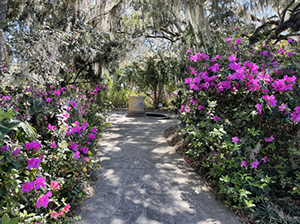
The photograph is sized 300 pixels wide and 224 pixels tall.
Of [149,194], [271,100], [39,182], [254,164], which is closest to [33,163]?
[39,182]

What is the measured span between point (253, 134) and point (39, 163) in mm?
2050

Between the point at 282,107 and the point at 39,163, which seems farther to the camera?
the point at 282,107

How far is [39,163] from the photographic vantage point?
1.63 m

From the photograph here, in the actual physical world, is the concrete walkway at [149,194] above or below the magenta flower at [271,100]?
below

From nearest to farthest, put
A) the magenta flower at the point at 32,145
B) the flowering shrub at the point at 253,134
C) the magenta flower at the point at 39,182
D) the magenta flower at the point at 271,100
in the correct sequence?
the magenta flower at the point at 39,182 < the magenta flower at the point at 32,145 < the flowering shrub at the point at 253,134 < the magenta flower at the point at 271,100

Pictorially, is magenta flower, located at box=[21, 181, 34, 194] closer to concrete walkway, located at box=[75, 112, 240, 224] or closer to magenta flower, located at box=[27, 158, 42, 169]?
magenta flower, located at box=[27, 158, 42, 169]

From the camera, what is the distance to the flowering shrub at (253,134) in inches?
80.3

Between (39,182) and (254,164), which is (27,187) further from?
(254,164)

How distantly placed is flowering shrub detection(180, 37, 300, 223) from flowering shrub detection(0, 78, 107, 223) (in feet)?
4.79

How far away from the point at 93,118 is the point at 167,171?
1816 mm

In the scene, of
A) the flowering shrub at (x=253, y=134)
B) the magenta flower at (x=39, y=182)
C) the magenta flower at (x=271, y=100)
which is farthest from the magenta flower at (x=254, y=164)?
the magenta flower at (x=39, y=182)

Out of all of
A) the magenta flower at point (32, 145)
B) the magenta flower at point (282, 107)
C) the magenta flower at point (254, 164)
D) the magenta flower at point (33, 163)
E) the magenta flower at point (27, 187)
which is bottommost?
the magenta flower at point (254, 164)

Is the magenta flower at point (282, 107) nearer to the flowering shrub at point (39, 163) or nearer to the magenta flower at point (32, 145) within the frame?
the flowering shrub at point (39, 163)

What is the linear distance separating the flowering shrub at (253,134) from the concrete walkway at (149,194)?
25 centimetres
